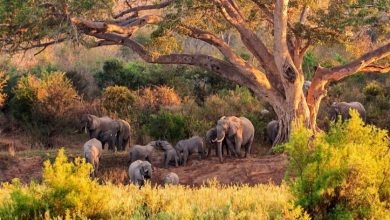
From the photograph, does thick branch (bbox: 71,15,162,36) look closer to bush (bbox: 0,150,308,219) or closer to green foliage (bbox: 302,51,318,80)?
bush (bbox: 0,150,308,219)

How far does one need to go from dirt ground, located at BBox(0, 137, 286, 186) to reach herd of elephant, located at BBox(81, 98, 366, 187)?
0.91 feet

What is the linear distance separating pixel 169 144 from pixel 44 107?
676 cm

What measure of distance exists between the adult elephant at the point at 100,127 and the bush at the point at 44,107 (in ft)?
→ 10.6

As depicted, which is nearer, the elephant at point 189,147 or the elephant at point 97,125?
the elephant at point 189,147

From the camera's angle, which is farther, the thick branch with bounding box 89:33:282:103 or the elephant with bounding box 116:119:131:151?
the elephant with bounding box 116:119:131:151

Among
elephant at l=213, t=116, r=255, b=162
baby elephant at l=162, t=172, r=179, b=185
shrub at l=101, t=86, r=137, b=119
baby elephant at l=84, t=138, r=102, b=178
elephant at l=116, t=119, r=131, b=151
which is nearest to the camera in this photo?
baby elephant at l=162, t=172, r=179, b=185

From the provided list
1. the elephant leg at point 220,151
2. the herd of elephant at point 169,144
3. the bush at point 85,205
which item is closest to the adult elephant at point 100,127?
the herd of elephant at point 169,144

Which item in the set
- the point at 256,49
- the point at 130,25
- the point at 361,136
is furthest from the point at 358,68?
the point at 361,136

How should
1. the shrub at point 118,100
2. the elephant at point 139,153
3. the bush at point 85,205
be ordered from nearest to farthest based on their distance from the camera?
the bush at point 85,205, the elephant at point 139,153, the shrub at point 118,100

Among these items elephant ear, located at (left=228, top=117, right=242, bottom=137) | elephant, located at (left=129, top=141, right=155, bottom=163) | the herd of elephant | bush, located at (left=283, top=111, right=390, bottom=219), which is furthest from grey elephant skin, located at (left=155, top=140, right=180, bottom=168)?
bush, located at (left=283, top=111, right=390, bottom=219)

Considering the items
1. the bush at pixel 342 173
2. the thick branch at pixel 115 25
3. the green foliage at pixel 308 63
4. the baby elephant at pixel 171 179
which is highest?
the thick branch at pixel 115 25

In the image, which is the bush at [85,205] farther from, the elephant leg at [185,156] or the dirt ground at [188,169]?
the elephant leg at [185,156]

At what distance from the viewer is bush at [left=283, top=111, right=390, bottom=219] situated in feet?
24.5

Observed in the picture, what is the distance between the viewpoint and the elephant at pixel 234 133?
60.7ft
